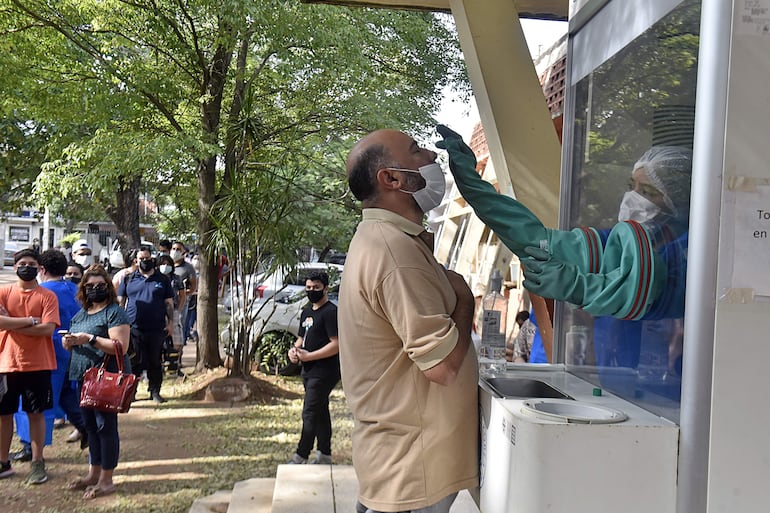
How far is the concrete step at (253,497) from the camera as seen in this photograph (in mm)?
4793

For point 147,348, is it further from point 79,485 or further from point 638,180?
point 638,180

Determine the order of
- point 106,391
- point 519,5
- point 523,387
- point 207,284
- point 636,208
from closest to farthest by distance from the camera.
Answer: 1. point 636,208
2. point 523,387
3. point 519,5
4. point 106,391
5. point 207,284

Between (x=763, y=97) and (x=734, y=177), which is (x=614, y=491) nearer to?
(x=734, y=177)

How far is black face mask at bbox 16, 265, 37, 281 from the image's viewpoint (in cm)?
549

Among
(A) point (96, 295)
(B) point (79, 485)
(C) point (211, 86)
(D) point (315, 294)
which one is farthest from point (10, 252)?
(D) point (315, 294)

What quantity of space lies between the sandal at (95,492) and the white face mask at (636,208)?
4.70 m

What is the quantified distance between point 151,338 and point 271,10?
418cm

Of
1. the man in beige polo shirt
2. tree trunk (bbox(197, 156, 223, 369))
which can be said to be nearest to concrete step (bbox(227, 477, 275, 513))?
the man in beige polo shirt

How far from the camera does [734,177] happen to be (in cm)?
165

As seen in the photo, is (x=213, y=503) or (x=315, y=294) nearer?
(x=213, y=503)

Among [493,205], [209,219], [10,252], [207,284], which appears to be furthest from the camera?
[10,252]

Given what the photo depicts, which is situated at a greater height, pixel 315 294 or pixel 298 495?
pixel 315 294

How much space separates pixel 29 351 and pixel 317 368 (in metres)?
2.28

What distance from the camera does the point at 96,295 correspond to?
5285 millimetres
